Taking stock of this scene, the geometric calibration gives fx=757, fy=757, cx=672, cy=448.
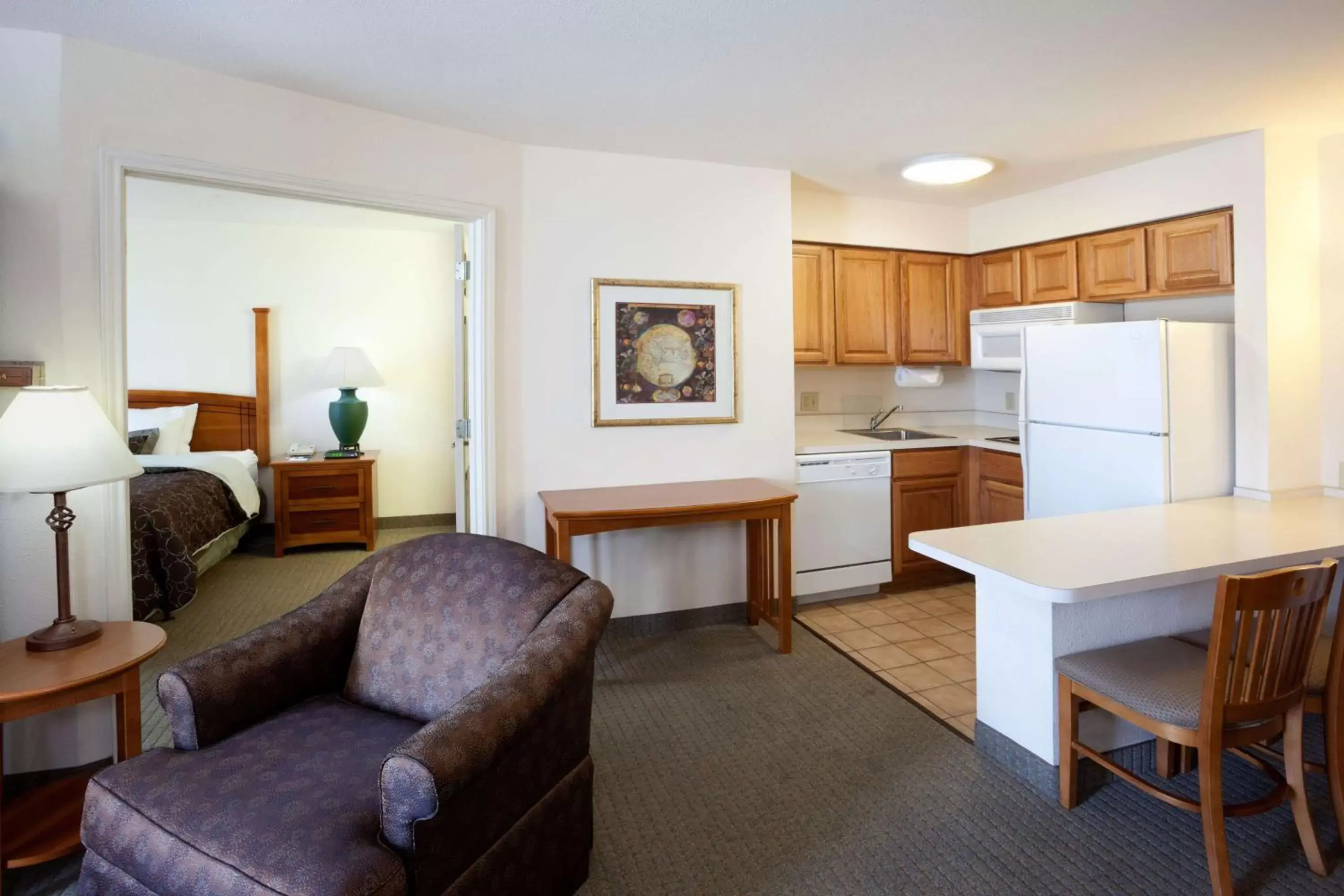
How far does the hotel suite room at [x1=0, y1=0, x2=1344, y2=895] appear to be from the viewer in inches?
71.4

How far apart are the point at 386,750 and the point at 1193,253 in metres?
3.88

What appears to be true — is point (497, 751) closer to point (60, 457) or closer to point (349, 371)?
point (60, 457)

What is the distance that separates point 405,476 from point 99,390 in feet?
12.1

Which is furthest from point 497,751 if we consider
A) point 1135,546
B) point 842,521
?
point 842,521

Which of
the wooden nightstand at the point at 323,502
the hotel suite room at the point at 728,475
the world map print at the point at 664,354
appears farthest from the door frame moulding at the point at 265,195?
the wooden nightstand at the point at 323,502

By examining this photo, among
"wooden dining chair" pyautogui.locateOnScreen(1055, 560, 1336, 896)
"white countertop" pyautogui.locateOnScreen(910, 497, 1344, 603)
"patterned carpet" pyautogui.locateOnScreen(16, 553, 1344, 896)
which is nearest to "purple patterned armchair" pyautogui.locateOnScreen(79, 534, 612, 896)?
"patterned carpet" pyautogui.locateOnScreen(16, 553, 1344, 896)

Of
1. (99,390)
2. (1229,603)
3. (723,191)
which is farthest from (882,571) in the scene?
(99,390)

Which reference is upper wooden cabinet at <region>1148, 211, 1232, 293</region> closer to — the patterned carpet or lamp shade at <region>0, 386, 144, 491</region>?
the patterned carpet

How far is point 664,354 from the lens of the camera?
3646 millimetres

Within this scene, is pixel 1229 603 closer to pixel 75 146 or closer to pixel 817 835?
pixel 817 835

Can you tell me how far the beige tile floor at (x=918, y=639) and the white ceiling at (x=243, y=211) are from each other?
3.11 meters

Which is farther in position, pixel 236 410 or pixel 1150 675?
pixel 236 410

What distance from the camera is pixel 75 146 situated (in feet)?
7.45

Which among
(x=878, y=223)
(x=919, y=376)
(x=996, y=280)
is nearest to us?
(x=878, y=223)
